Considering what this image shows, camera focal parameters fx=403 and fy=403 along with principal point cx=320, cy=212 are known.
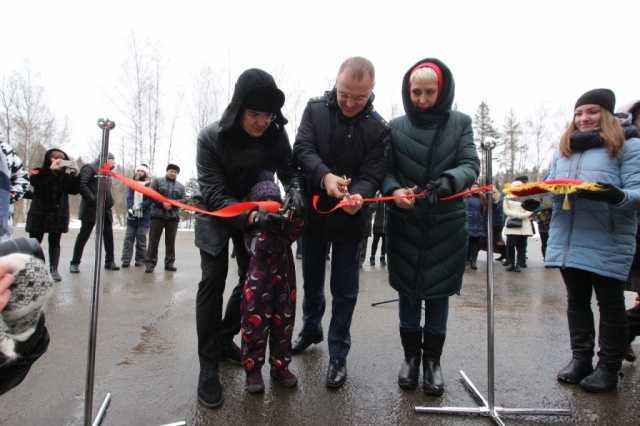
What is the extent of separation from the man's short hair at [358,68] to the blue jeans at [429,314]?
153cm

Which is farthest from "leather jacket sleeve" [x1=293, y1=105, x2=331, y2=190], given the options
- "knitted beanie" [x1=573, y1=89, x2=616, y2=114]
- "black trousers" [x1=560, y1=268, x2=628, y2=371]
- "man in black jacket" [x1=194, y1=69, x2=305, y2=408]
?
"black trousers" [x1=560, y1=268, x2=628, y2=371]

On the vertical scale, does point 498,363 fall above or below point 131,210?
below

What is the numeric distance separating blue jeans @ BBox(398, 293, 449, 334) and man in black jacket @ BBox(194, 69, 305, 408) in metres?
1.05

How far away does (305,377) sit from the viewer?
9.32 feet

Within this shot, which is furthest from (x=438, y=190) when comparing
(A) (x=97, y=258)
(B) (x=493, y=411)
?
(A) (x=97, y=258)

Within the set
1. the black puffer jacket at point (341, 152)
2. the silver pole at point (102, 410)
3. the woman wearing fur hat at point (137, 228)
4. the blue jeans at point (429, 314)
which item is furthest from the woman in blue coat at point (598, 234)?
the woman wearing fur hat at point (137, 228)

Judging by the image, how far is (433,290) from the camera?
2756 millimetres

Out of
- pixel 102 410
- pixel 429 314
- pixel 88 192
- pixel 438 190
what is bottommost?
pixel 102 410

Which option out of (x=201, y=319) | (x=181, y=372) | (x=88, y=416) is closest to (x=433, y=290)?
(x=201, y=319)

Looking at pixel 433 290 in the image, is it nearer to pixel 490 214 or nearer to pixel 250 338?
pixel 490 214

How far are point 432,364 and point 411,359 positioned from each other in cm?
14

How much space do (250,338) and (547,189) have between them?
221cm

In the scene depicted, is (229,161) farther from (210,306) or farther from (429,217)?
(429,217)

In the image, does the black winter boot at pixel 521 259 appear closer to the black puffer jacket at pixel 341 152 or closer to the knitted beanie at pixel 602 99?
the knitted beanie at pixel 602 99
